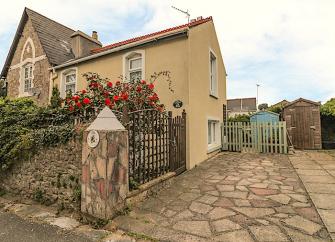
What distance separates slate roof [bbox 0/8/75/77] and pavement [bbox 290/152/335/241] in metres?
12.9

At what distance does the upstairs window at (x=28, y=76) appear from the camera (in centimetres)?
1344

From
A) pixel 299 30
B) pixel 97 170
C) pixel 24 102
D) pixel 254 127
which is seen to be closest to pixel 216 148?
pixel 254 127

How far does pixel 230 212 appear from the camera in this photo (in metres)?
3.77

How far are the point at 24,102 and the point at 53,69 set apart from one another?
385 centimetres

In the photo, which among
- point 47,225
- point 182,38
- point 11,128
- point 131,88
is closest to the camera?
point 47,225

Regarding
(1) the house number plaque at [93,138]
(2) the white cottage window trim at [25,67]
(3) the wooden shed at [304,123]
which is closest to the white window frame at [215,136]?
(3) the wooden shed at [304,123]

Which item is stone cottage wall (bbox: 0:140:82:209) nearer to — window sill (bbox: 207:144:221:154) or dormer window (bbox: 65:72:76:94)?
window sill (bbox: 207:144:221:154)

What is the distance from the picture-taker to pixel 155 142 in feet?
17.3

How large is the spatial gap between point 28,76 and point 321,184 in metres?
15.7

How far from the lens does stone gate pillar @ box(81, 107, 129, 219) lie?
11.7ft

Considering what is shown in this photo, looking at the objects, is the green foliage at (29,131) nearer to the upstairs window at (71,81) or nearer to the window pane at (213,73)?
the upstairs window at (71,81)

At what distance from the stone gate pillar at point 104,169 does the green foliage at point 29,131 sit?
97 centimetres

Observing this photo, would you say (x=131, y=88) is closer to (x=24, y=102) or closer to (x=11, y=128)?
(x=11, y=128)

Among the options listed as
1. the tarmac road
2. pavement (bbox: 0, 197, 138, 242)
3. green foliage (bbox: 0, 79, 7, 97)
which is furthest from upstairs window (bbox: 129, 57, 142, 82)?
green foliage (bbox: 0, 79, 7, 97)
